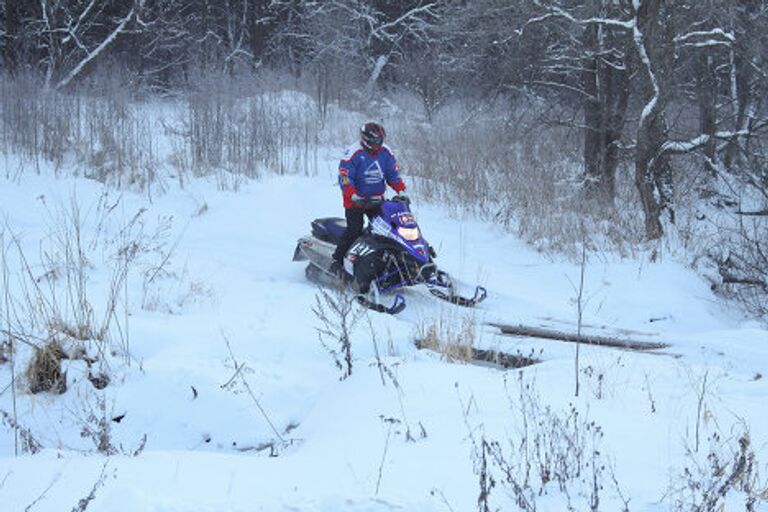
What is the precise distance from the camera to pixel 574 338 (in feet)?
20.2

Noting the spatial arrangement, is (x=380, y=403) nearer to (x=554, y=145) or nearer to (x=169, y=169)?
(x=169, y=169)

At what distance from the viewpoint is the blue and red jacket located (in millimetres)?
7199

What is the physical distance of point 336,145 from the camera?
614 inches

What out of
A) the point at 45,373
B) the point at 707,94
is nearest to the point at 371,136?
the point at 45,373

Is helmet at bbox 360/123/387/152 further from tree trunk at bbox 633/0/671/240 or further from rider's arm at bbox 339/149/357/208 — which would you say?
tree trunk at bbox 633/0/671/240

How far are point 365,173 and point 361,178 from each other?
0.07m

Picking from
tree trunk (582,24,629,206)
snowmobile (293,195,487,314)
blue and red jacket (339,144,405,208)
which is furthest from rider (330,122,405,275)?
tree trunk (582,24,629,206)

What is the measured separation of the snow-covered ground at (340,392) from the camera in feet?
9.48

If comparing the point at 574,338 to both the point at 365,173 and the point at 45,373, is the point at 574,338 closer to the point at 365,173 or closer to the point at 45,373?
the point at 365,173

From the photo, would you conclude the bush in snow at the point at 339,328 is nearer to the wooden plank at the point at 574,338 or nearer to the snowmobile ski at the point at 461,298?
the snowmobile ski at the point at 461,298

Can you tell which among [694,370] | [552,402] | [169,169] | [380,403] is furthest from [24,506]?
[169,169]

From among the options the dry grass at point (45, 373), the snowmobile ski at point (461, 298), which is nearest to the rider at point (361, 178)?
the snowmobile ski at point (461, 298)

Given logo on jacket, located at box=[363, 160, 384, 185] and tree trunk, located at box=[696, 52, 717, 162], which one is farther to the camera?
tree trunk, located at box=[696, 52, 717, 162]

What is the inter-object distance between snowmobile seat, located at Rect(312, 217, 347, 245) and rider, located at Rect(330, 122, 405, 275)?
1.02 feet
